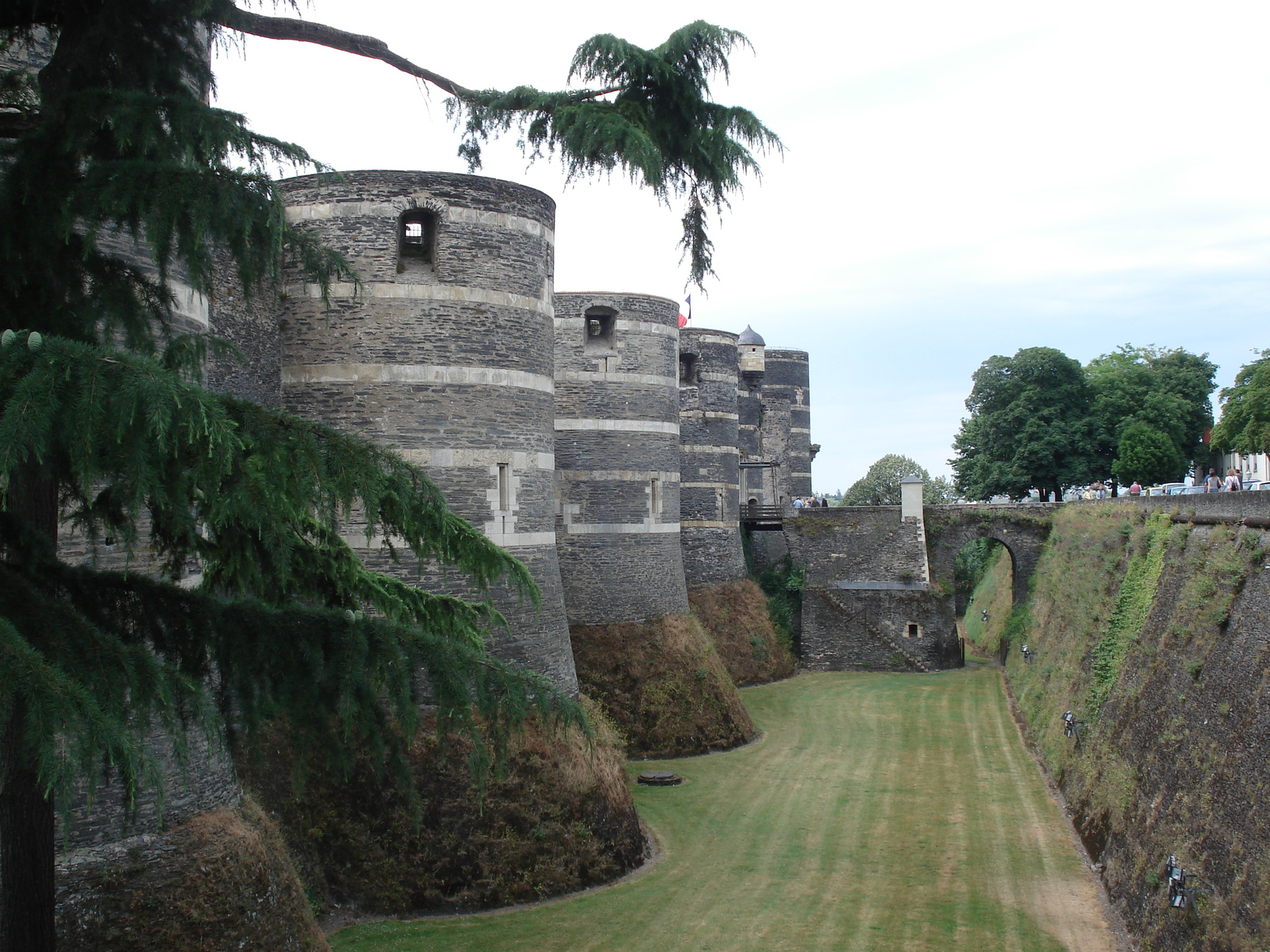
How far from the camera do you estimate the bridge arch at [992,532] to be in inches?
Result: 1426

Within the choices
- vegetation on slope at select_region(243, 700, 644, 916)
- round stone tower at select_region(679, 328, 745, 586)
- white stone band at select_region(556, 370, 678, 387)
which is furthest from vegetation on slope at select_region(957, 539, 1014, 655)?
vegetation on slope at select_region(243, 700, 644, 916)

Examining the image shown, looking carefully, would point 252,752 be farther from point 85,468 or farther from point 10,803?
point 85,468

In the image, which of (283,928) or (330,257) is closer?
(330,257)

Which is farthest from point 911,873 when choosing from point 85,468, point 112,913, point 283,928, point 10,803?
point 85,468

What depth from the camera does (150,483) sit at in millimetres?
4992

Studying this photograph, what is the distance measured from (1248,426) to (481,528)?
28603 mm

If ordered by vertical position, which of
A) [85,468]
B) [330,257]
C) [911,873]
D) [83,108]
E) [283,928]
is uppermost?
[83,108]

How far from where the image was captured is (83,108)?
616 cm

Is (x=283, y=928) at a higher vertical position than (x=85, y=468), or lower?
lower

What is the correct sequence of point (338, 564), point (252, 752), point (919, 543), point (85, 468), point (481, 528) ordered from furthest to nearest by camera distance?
1. point (919, 543)
2. point (481, 528)
3. point (338, 564)
4. point (252, 752)
5. point (85, 468)

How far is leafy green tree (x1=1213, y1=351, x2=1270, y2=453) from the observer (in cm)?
3394

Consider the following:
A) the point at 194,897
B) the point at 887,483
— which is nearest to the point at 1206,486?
the point at 194,897

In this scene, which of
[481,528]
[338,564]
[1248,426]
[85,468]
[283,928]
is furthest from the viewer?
[1248,426]

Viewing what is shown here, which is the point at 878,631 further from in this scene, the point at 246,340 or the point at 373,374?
the point at 246,340
